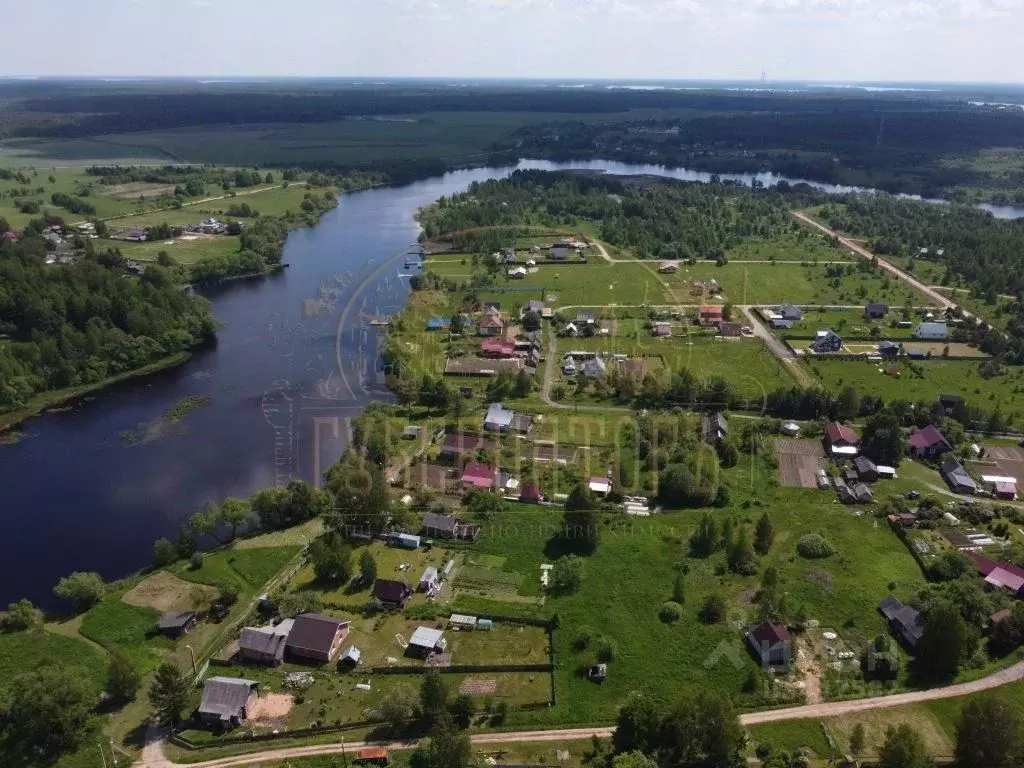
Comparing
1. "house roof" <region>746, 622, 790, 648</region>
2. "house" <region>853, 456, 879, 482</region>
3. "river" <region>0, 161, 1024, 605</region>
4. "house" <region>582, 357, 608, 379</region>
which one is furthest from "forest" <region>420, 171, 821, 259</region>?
"house roof" <region>746, 622, 790, 648</region>

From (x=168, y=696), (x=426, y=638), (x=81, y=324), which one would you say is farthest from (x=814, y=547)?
(x=81, y=324)

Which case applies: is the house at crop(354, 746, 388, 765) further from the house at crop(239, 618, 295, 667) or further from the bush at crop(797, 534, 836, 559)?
the bush at crop(797, 534, 836, 559)

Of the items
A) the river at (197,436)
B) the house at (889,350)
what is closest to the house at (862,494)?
the house at (889,350)

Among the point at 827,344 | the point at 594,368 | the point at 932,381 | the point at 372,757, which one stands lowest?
the point at 372,757

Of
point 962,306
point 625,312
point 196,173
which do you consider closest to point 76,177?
point 196,173

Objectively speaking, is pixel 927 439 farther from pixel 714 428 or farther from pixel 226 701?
pixel 226 701

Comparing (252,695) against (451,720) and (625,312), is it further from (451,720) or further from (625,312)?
(625,312)

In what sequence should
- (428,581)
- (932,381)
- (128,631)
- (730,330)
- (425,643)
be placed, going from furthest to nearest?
(730,330)
(932,381)
(428,581)
(128,631)
(425,643)
